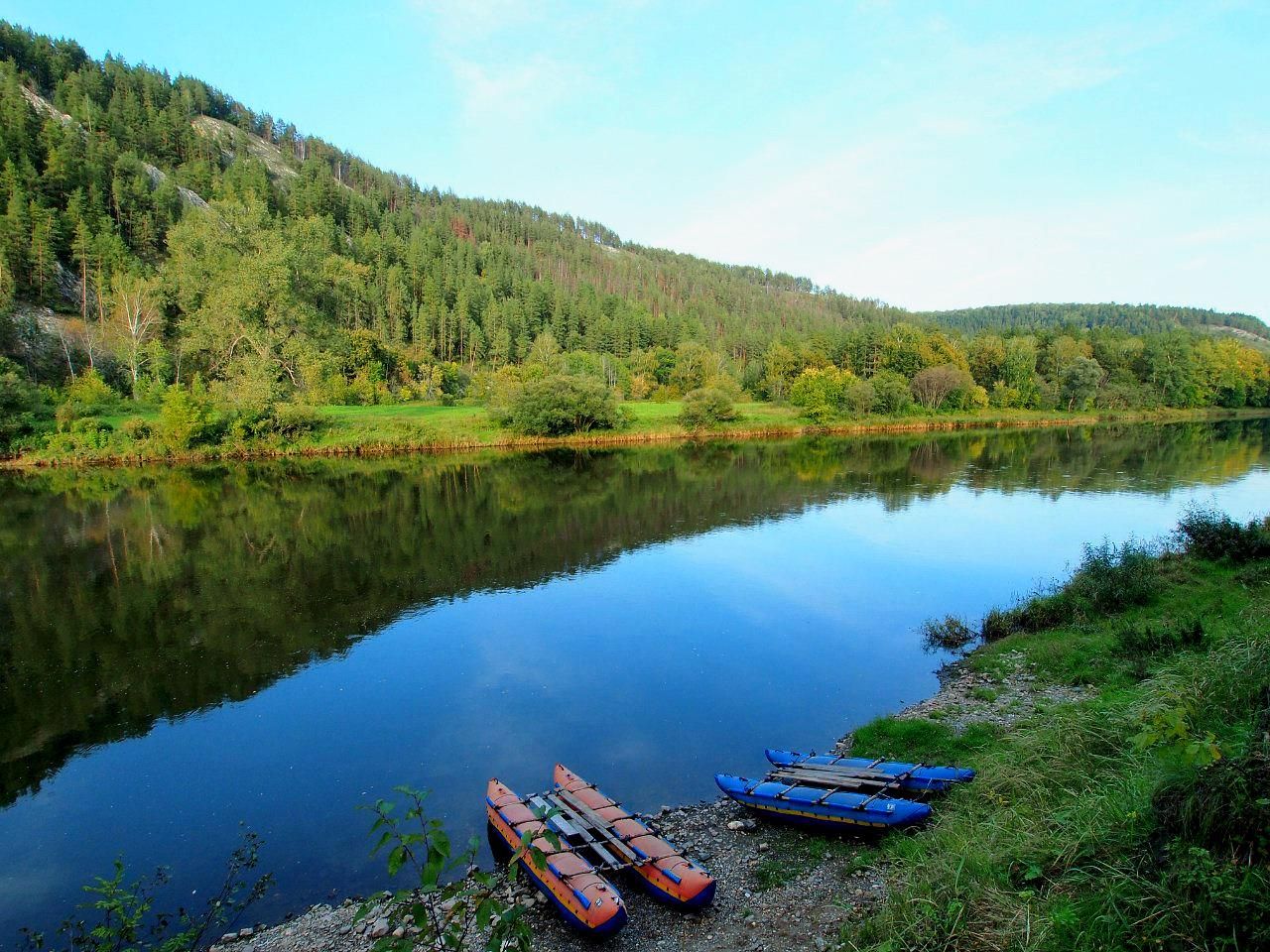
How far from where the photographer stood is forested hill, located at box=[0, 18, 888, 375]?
3024 inches

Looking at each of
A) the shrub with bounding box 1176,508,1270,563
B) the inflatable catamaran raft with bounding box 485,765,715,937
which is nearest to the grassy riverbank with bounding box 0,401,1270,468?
the shrub with bounding box 1176,508,1270,563

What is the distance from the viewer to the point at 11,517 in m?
39.4

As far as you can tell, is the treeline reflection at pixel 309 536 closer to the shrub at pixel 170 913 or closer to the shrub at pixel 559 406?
the shrub at pixel 170 913

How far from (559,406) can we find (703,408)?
18368 millimetres

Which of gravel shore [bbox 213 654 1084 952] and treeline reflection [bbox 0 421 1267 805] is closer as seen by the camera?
gravel shore [bbox 213 654 1084 952]

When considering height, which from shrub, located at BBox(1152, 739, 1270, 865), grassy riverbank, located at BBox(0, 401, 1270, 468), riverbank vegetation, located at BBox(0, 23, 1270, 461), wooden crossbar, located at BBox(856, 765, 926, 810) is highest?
riverbank vegetation, located at BBox(0, 23, 1270, 461)

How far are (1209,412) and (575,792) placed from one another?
143636 mm

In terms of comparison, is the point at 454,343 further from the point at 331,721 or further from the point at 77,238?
the point at 331,721

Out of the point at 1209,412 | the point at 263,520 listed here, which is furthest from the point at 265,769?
the point at 1209,412

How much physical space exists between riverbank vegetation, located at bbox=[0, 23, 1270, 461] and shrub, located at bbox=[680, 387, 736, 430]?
319 mm

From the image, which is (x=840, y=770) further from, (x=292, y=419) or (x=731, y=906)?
(x=292, y=419)

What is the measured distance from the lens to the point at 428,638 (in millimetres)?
23000

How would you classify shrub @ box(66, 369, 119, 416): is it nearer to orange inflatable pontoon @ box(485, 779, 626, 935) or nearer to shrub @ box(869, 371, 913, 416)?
orange inflatable pontoon @ box(485, 779, 626, 935)

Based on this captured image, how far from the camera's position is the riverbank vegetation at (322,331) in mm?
61344
